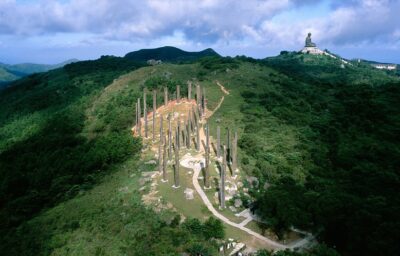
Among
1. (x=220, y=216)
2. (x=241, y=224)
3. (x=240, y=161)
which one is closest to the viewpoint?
(x=241, y=224)

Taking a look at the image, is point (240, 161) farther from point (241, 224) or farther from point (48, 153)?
point (48, 153)

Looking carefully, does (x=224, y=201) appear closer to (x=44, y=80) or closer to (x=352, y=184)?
(x=352, y=184)

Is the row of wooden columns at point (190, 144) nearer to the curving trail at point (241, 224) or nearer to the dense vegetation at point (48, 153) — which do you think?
the curving trail at point (241, 224)

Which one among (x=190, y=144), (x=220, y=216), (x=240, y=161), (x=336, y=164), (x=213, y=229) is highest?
(x=190, y=144)

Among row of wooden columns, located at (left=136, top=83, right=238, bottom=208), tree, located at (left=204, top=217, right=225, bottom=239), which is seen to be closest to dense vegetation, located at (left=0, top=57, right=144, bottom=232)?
row of wooden columns, located at (left=136, top=83, right=238, bottom=208)

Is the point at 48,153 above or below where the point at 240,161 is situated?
below

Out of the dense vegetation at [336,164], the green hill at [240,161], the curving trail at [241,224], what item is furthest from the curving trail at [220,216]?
the dense vegetation at [336,164]

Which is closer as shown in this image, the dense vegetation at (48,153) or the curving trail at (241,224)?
the curving trail at (241,224)

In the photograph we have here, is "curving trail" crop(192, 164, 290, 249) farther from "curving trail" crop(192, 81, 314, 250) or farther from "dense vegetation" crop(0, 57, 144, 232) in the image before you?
"dense vegetation" crop(0, 57, 144, 232)

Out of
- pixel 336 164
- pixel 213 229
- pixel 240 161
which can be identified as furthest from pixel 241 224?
pixel 336 164
